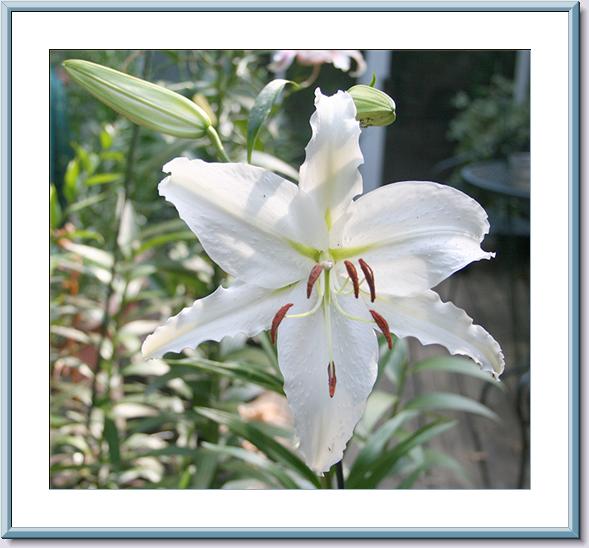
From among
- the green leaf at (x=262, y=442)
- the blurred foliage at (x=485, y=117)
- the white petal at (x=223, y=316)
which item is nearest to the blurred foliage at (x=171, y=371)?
the green leaf at (x=262, y=442)

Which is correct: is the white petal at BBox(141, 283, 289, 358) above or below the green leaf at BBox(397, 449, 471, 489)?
above

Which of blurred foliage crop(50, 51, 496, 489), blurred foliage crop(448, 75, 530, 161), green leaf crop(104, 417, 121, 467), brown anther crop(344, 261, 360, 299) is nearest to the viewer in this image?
brown anther crop(344, 261, 360, 299)

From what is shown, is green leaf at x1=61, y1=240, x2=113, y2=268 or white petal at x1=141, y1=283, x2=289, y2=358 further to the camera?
green leaf at x1=61, y1=240, x2=113, y2=268

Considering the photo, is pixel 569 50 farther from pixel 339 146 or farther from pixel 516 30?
pixel 339 146

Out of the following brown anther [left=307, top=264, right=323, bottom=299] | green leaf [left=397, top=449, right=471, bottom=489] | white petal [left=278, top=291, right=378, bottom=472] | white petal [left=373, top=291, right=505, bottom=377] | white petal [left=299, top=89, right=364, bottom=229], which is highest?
white petal [left=299, top=89, right=364, bottom=229]

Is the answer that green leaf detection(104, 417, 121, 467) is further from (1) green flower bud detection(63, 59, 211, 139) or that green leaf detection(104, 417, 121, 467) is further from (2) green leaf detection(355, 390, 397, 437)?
(1) green flower bud detection(63, 59, 211, 139)

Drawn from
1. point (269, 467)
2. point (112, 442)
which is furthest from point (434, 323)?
point (112, 442)

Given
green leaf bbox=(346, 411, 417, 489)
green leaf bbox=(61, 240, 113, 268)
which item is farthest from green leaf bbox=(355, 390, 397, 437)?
green leaf bbox=(61, 240, 113, 268)

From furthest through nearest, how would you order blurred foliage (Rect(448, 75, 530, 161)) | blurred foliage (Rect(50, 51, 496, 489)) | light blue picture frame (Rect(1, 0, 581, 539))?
blurred foliage (Rect(448, 75, 530, 161)) → blurred foliage (Rect(50, 51, 496, 489)) → light blue picture frame (Rect(1, 0, 581, 539))
